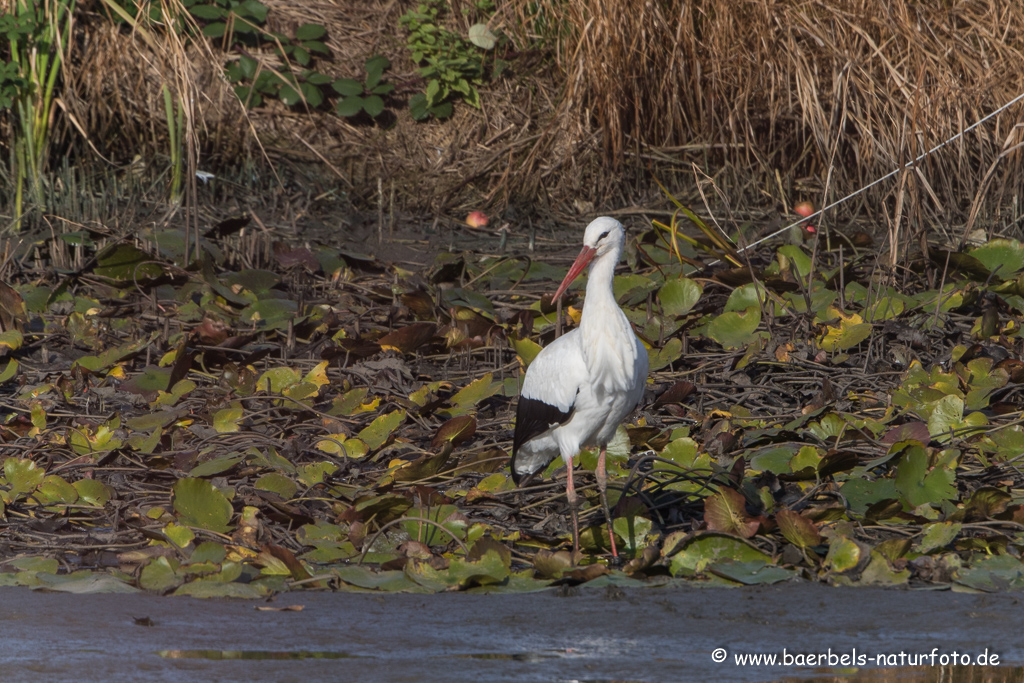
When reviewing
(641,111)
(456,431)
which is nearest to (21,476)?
(456,431)

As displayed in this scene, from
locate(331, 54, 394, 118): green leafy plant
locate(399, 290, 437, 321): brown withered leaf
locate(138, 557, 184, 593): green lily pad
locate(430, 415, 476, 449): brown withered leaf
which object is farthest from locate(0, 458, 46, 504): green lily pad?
locate(331, 54, 394, 118): green leafy plant

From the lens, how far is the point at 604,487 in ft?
14.2

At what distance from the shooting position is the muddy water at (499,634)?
310 cm

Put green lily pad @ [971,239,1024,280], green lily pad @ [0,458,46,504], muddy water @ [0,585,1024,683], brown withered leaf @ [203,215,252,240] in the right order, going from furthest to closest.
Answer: brown withered leaf @ [203,215,252,240] → green lily pad @ [971,239,1024,280] → green lily pad @ [0,458,46,504] → muddy water @ [0,585,1024,683]

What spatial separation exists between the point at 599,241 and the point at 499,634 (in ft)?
5.30

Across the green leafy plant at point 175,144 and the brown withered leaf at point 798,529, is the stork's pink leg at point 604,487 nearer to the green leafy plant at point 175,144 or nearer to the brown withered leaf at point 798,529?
the brown withered leaf at point 798,529

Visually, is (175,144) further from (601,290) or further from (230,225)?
(601,290)

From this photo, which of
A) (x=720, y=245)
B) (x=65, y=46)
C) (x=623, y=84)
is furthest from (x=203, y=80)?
(x=720, y=245)

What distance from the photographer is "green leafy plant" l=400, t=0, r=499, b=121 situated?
8812mm

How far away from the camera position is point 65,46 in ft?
27.0

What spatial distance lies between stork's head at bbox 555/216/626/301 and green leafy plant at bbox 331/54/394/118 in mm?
4938

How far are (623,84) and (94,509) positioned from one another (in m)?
5.19

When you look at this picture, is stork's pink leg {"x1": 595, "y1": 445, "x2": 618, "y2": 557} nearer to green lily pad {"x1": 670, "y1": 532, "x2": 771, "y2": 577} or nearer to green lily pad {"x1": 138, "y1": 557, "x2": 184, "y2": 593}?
green lily pad {"x1": 670, "y1": 532, "x2": 771, "y2": 577}

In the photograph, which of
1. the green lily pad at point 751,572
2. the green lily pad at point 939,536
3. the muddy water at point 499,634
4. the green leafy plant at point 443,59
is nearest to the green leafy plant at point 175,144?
the green leafy plant at point 443,59
